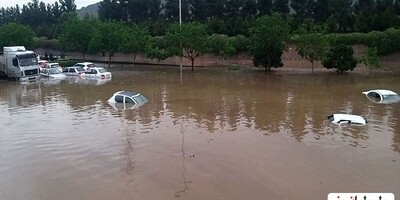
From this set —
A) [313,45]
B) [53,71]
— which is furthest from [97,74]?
[313,45]

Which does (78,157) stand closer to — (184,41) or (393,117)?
(393,117)

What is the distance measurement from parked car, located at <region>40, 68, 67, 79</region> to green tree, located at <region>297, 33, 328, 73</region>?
2530cm

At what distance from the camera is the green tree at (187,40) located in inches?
1989

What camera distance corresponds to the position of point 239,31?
2489 inches

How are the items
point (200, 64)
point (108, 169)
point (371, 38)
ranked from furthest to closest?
point (200, 64) < point (371, 38) < point (108, 169)

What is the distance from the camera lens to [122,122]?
2205 centimetres

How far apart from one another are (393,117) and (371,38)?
2966 cm

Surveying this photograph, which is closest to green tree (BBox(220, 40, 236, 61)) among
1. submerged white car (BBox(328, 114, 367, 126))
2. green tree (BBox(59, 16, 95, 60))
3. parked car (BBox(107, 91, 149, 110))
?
green tree (BBox(59, 16, 95, 60))

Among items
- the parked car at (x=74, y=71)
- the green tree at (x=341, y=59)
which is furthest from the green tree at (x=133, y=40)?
the green tree at (x=341, y=59)

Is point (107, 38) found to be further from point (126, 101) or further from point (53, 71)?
point (126, 101)

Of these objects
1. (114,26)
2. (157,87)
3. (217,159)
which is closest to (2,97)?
(157,87)

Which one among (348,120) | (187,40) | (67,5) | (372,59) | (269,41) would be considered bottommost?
(348,120)

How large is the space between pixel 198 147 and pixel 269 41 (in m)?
30.9

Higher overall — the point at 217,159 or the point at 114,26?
the point at 114,26
